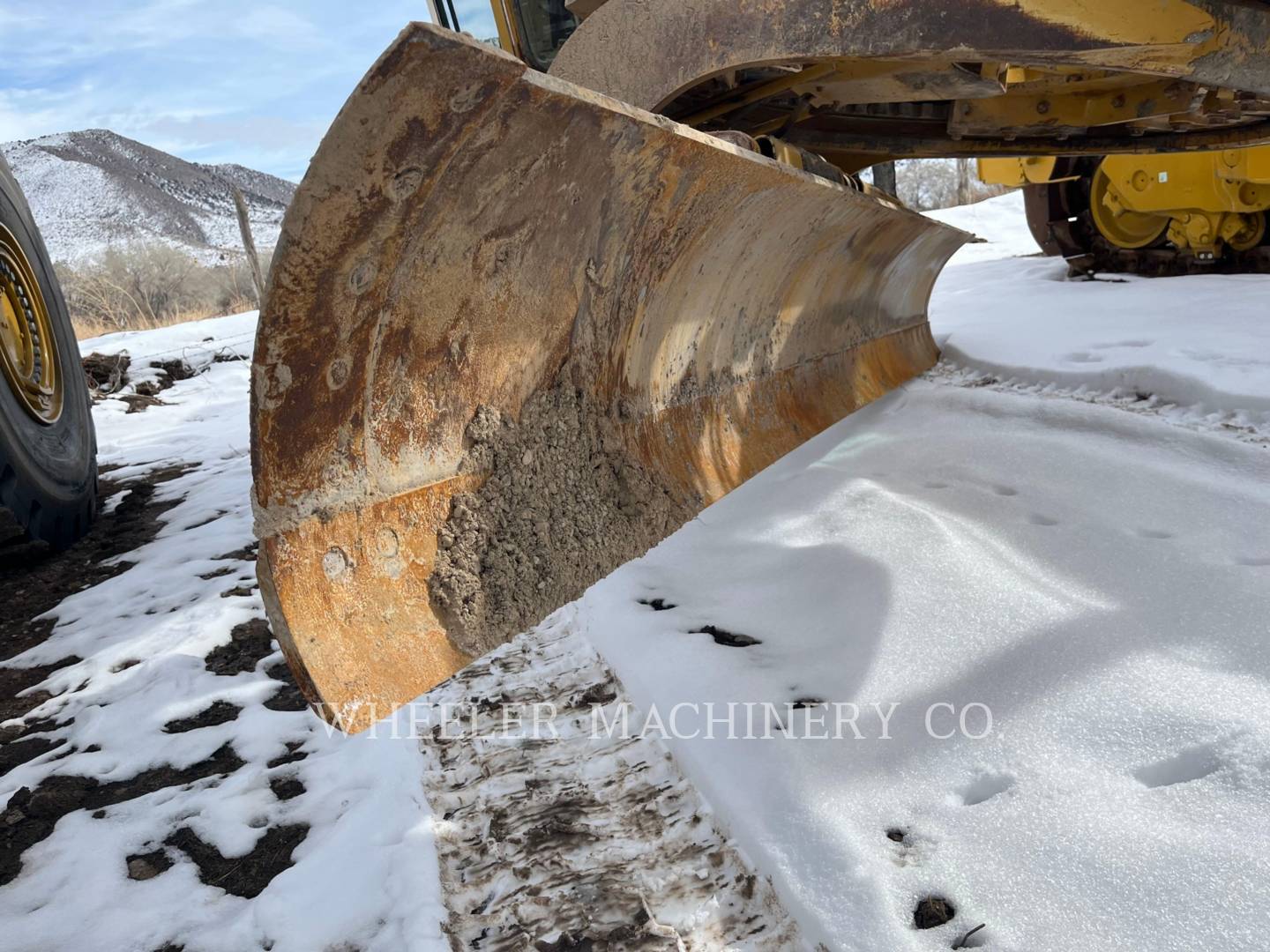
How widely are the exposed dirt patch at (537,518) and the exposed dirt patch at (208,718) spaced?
1.03 metres

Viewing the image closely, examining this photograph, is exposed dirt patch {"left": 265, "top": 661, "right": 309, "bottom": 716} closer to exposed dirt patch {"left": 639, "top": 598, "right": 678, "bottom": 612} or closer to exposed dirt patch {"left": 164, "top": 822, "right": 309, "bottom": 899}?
exposed dirt patch {"left": 164, "top": 822, "right": 309, "bottom": 899}

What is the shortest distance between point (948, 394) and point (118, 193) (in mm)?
76039

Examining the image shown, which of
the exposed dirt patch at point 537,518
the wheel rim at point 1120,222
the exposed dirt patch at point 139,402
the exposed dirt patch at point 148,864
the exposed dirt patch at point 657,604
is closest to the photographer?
the exposed dirt patch at point 537,518

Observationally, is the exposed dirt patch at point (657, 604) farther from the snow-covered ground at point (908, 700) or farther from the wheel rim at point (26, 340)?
the wheel rim at point (26, 340)

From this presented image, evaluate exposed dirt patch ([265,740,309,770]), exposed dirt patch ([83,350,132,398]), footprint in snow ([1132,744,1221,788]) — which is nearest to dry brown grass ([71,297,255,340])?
exposed dirt patch ([83,350,132,398])

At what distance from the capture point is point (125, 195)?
64438 mm

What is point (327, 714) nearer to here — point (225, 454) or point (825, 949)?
point (825, 949)

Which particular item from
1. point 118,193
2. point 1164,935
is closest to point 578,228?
point 1164,935

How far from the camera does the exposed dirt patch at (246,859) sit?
5.08 feet

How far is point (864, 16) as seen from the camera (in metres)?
1.58

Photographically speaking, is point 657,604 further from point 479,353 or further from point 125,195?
point 125,195

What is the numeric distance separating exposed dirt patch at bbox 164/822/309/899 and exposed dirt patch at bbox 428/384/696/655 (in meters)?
0.58

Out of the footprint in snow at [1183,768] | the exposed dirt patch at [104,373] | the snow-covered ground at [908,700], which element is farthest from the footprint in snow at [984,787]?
the exposed dirt patch at [104,373]

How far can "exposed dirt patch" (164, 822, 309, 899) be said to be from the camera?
1.55 m
